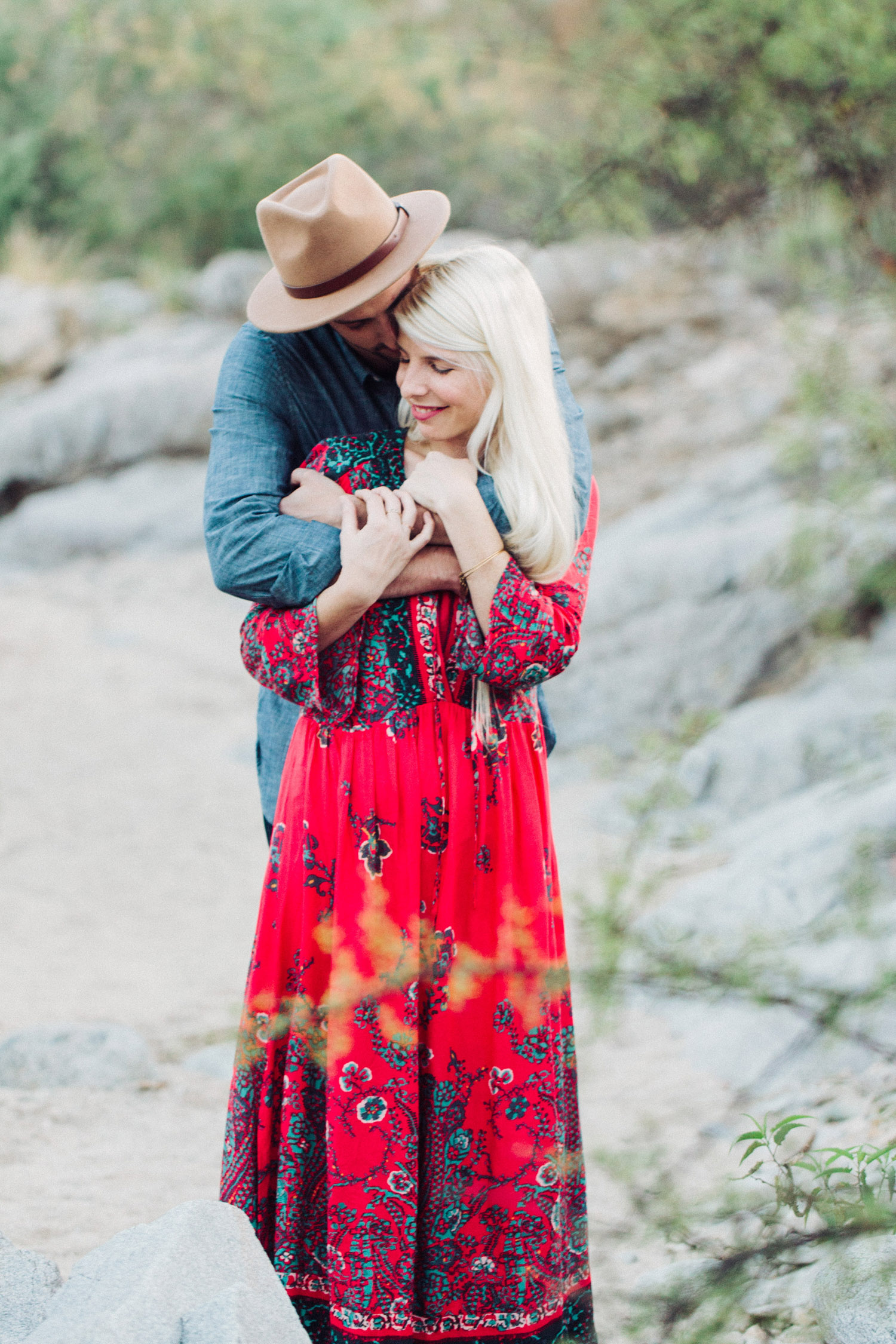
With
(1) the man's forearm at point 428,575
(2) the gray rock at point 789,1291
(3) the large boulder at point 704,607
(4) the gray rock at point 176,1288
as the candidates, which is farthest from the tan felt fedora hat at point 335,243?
(3) the large boulder at point 704,607

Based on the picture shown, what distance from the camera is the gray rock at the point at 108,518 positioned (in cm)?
1038

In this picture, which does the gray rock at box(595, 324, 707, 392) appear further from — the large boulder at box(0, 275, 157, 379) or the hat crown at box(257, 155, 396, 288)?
the hat crown at box(257, 155, 396, 288)

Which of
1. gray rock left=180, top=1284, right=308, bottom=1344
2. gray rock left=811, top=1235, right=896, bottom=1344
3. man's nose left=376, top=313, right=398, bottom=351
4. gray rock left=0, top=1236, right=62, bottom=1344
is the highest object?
man's nose left=376, top=313, right=398, bottom=351

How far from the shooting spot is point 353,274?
6.91 feet

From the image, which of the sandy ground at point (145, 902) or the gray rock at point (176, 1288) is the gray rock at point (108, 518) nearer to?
the sandy ground at point (145, 902)

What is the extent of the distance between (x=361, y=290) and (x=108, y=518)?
9.05 meters

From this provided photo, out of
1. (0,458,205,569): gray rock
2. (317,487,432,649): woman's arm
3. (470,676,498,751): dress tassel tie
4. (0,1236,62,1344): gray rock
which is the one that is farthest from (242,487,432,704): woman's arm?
(0,458,205,569): gray rock

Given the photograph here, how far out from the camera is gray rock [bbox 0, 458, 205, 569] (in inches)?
409

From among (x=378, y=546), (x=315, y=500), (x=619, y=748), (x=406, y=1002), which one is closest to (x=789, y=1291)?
(x=406, y=1002)

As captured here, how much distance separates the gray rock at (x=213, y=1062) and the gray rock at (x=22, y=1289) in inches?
63.8

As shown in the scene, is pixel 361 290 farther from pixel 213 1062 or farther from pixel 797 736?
pixel 797 736

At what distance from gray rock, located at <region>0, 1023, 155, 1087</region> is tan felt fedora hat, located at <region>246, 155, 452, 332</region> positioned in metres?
2.56

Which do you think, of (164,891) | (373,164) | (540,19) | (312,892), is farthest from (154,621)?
(373,164)

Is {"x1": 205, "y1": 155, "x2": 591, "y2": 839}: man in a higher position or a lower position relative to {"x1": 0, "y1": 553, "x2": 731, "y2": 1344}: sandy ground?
higher
